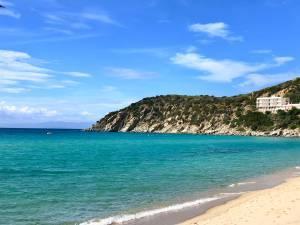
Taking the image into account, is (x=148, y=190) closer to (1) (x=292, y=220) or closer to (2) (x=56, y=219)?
(2) (x=56, y=219)

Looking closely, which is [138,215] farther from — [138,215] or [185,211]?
[185,211]

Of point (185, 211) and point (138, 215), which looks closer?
point (138, 215)

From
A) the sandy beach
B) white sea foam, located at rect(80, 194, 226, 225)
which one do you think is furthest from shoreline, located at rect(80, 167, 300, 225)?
the sandy beach

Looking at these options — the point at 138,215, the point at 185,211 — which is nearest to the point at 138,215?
the point at 138,215

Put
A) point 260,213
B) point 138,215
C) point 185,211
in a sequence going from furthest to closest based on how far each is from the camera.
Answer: point 185,211, point 138,215, point 260,213

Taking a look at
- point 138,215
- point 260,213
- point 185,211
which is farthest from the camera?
point 185,211

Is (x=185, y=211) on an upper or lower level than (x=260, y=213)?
lower

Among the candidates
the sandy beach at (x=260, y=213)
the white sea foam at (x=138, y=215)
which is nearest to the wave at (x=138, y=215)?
the white sea foam at (x=138, y=215)

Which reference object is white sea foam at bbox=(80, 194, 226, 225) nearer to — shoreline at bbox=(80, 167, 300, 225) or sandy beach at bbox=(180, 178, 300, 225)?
shoreline at bbox=(80, 167, 300, 225)

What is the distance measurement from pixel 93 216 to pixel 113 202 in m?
3.78

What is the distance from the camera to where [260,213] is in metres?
18.4

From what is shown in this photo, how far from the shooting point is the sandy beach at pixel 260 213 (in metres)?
16.7

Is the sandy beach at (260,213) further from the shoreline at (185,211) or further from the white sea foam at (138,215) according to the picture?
the white sea foam at (138,215)

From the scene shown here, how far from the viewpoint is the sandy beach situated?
54.7ft
